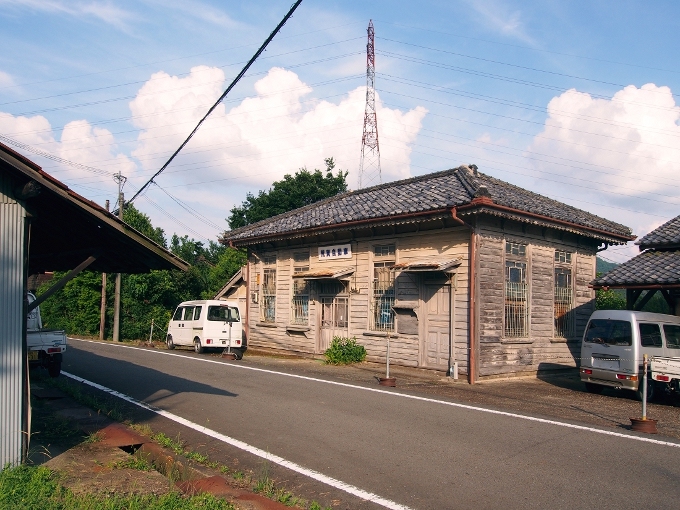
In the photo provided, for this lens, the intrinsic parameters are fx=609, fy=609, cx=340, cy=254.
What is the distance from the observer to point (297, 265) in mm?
21641

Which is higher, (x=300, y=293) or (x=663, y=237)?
(x=663, y=237)

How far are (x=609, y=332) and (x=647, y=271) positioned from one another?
9.01 feet

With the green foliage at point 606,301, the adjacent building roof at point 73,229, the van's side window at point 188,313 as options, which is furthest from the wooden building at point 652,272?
the van's side window at point 188,313

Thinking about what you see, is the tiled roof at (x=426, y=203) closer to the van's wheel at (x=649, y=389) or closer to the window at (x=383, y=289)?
the window at (x=383, y=289)

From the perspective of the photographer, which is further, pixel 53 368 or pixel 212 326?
pixel 212 326

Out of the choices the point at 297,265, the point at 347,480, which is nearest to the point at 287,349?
the point at 297,265

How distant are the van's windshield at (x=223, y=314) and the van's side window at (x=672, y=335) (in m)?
13.0

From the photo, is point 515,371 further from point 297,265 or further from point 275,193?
point 275,193

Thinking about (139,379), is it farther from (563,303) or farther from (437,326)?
(563,303)

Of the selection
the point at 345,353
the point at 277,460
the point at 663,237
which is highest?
the point at 663,237

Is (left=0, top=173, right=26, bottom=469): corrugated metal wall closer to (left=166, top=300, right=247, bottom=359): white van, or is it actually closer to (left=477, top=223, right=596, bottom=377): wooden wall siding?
(left=477, top=223, right=596, bottom=377): wooden wall siding

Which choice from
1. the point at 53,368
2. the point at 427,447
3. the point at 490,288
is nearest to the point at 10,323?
the point at 427,447

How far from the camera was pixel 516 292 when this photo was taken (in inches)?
653

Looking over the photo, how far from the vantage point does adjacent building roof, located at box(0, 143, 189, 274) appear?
19.9 ft
